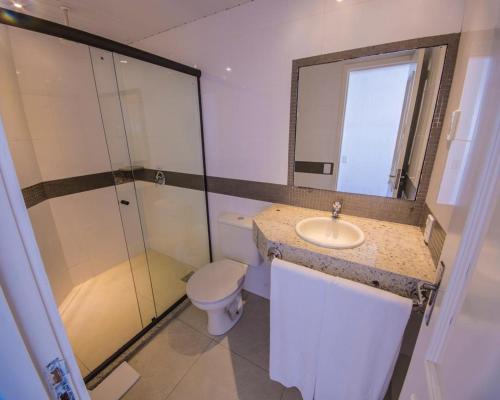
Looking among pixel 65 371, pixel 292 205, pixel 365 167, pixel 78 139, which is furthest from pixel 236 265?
pixel 78 139

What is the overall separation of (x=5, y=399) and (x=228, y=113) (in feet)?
5.80

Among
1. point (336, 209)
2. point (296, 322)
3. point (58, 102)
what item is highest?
point (58, 102)

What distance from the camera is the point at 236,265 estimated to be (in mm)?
1840

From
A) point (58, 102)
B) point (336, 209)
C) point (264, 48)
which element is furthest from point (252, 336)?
point (58, 102)

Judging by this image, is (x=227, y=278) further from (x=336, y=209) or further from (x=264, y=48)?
(x=264, y=48)

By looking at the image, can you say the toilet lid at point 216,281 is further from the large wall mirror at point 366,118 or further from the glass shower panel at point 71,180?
the large wall mirror at point 366,118

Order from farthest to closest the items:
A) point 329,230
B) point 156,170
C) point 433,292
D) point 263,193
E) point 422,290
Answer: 1. point 156,170
2. point 263,193
3. point 329,230
4. point 422,290
5. point 433,292

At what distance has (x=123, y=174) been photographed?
6.20 feet

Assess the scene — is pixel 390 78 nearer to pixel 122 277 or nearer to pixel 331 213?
pixel 331 213

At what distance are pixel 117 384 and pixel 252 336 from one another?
91 cm

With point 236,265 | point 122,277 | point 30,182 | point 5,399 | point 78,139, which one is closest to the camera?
point 5,399

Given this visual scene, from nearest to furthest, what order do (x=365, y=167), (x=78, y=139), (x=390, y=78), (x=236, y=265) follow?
(x=390, y=78) < (x=365, y=167) < (x=236, y=265) < (x=78, y=139)

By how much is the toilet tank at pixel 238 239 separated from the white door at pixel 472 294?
1.24 metres

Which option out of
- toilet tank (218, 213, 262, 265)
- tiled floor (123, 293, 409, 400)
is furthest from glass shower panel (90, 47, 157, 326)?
toilet tank (218, 213, 262, 265)
